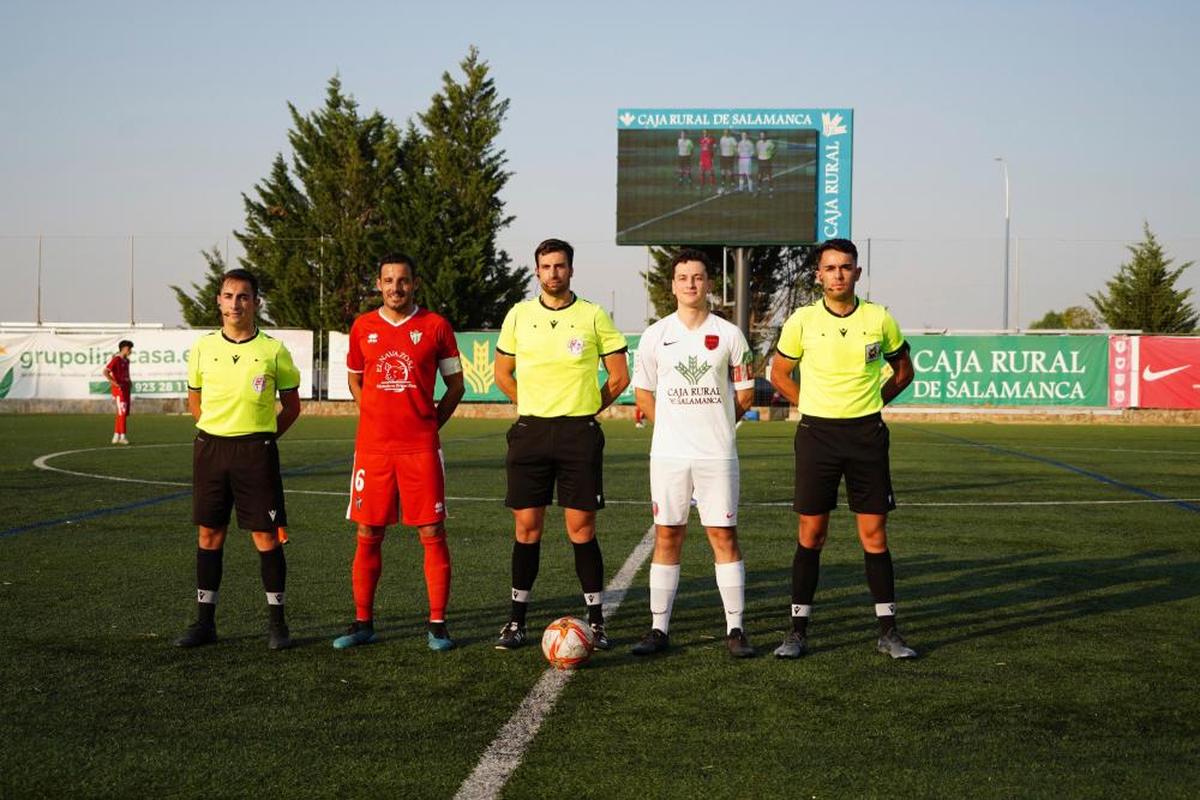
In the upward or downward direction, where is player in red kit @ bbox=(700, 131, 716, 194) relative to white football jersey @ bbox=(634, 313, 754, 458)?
upward

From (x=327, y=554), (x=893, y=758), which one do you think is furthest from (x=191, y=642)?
(x=893, y=758)

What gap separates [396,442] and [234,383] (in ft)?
3.16

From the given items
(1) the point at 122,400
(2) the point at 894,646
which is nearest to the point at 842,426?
(2) the point at 894,646

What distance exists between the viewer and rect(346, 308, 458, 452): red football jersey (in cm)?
607

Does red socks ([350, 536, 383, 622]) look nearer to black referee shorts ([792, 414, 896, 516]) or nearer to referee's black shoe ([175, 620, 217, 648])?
referee's black shoe ([175, 620, 217, 648])

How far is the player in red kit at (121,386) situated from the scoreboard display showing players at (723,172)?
40.6ft

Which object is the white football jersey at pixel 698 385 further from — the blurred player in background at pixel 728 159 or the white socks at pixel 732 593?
the blurred player in background at pixel 728 159

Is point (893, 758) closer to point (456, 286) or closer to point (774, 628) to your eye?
point (774, 628)

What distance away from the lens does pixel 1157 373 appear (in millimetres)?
32656

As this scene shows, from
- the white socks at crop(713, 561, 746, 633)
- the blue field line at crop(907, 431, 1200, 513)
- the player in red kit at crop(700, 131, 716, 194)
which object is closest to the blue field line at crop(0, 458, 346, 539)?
the white socks at crop(713, 561, 746, 633)

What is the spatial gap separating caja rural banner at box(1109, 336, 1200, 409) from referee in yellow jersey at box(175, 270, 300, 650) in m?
31.2

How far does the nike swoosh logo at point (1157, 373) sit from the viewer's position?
107 ft

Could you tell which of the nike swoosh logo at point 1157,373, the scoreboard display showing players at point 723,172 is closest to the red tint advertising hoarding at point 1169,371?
the nike swoosh logo at point 1157,373

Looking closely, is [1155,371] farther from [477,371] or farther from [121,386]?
[121,386]
